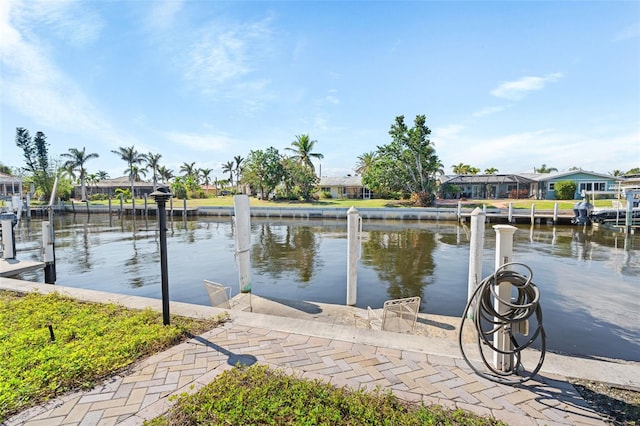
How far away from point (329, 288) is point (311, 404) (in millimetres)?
6897

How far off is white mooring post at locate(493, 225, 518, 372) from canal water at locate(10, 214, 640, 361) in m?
3.26

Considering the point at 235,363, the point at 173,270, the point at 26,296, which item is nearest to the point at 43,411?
the point at 235,363

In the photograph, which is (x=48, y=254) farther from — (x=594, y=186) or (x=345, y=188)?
(x=594, y=186)

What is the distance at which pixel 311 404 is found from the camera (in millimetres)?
2828

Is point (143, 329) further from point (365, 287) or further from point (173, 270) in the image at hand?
point (173, 270)

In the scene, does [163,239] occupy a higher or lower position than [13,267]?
higher

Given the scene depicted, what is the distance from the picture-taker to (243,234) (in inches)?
288

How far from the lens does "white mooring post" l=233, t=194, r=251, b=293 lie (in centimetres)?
724

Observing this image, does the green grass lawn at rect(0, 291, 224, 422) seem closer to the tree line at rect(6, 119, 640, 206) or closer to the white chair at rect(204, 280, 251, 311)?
the white chair at rect(204, 280, 251, 311)

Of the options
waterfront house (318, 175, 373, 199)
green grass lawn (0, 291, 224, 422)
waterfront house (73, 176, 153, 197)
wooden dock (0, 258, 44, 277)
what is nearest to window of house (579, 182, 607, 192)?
waterfront house (318, 175, 373, 199)

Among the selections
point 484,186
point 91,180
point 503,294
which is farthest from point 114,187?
point 503,294

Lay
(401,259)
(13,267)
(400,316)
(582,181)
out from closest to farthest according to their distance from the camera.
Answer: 1. (400,316)
2. (13,267)
3. (401,259)
4. (582,181)

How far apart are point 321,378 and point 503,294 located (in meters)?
1.97

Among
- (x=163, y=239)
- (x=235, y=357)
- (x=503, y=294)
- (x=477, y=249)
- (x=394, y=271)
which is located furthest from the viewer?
(x=394, y=271)
